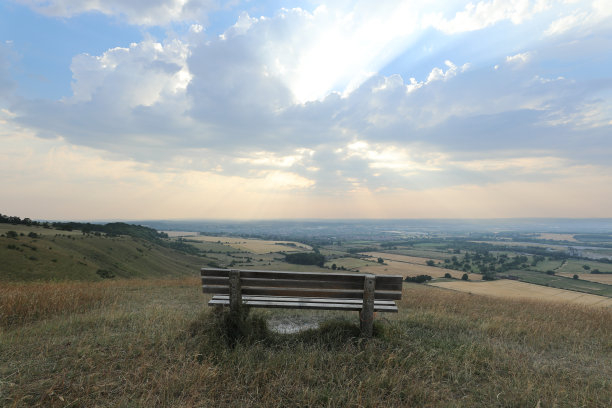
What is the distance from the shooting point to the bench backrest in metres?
4.69

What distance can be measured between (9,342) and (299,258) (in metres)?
55.4

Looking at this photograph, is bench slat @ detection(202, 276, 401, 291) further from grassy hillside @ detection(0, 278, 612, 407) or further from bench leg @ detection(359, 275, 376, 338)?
grassy hillside @ detection(0, 278, 612, 407)

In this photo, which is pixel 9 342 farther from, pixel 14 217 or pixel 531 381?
pixel 14 217

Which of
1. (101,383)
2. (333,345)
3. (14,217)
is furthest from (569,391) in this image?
(14,217)

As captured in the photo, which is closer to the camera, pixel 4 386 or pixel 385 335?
pixel 4 386

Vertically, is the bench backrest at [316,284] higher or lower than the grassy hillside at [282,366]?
higher

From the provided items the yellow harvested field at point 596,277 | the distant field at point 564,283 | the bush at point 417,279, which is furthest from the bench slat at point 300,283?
the yellow harvested field at point 596,277

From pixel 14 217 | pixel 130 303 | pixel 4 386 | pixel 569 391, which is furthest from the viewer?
pixel 14 217

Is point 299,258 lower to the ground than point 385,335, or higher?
lower

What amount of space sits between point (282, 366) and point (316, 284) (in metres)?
1.37

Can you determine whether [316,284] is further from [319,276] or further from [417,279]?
[417,279]

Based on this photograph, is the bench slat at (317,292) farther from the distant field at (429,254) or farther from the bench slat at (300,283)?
the distant field at (429,254)

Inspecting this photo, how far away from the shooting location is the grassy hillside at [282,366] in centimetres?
305

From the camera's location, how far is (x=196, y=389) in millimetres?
3057
